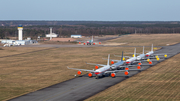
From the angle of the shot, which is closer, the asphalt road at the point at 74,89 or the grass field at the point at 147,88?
the grass field at the point at 147,88

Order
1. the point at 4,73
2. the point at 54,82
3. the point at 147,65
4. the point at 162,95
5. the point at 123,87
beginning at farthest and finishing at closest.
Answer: the point at 147,65 < the point at 4,73 < the point at 54,82 < the point at 123,87 < the point at 162,95

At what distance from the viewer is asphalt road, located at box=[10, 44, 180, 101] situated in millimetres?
54250

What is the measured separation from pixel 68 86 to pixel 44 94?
28.8 feet

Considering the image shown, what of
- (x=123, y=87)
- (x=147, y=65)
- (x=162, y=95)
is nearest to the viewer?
(x=162, y=95)

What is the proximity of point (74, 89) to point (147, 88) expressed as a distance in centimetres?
1701

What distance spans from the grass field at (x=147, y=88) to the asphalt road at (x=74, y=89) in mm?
2617

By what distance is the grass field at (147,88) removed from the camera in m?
53.3

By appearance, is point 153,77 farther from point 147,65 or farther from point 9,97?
point 9,97

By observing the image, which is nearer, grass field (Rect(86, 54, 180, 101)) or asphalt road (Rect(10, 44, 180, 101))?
grass field (Rect(86, 54, 180, 101))

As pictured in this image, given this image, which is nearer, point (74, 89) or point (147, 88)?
point (147, 88)

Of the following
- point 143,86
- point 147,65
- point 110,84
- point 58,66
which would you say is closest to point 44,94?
point 110,84

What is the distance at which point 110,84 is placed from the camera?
6594 cm

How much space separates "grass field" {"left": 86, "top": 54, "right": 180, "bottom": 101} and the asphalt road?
262 centimetres

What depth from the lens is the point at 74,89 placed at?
61.4m
